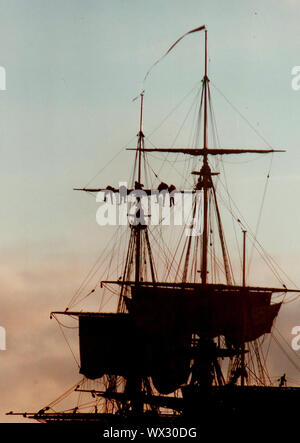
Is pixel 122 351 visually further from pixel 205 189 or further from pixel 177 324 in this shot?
pixel 205 189

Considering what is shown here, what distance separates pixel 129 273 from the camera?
310 ft

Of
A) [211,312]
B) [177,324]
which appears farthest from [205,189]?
[177,324]

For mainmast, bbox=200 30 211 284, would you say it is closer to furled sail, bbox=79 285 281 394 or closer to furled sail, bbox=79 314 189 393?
furled sail, bbox=79 285 281 394

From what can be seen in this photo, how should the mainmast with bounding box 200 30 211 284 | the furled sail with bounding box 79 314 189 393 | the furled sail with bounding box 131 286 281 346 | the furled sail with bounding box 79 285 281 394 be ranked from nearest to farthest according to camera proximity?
1. the mainmast with bounding box 200 30 211 284
2. the furled sail with bounding box 131 286 281 346
3. the furled sail with bounding box 79 285 281 394
4. the furled sail with bounding box 79 314 189 393

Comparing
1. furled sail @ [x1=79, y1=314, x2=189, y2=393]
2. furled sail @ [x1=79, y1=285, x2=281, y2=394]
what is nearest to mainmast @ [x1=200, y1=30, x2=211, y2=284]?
furled sail @ [x1=79, y1=285, x2=281, y2=394]

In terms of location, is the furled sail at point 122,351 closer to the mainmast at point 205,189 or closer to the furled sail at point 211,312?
the furled sail at point 211,312

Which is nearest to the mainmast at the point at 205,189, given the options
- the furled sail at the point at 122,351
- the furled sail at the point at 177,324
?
the furled sail at the point at 177,324

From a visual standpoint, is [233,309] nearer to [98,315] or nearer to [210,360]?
[210,360]

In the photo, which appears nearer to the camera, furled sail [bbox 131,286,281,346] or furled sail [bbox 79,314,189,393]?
furled sail [bbox 131,286,281,346]

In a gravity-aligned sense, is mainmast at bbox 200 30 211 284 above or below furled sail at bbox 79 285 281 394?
above

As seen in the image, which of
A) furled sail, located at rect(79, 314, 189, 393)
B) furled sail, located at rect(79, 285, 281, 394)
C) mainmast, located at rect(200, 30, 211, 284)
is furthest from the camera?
furled sail, located at rect(79, 314, 189, 393)

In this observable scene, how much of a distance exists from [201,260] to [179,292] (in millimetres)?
4578

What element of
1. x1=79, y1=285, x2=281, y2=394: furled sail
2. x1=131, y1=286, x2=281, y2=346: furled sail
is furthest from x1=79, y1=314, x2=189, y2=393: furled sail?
x1=131, y1=286, x2=281, y2=346: furled sail
